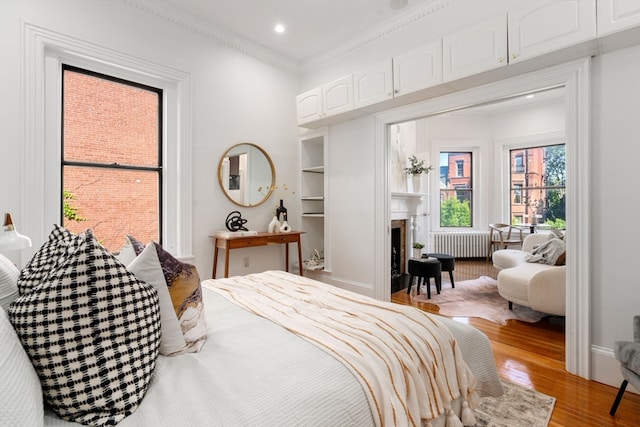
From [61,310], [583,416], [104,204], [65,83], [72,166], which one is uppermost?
[65,83]

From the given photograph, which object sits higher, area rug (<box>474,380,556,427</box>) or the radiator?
the radiator

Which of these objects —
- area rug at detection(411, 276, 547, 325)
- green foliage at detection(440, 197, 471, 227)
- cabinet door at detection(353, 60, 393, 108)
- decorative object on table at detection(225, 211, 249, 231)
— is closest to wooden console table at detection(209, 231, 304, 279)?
decorative object on table at detection(225, 211, 249, 231)

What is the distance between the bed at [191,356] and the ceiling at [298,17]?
2.83m

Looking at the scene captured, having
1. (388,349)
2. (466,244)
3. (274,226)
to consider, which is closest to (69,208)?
(274,226)

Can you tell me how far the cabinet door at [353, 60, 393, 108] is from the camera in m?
2.97

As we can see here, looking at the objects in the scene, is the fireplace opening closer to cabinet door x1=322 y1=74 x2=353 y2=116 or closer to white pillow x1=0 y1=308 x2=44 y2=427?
cabinet door x1=322 y1=74 x2=353 y2=116

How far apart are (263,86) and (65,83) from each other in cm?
199

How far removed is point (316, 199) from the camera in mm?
4258

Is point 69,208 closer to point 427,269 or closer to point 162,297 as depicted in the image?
point 162,297

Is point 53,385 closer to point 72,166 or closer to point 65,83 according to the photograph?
point 72,166

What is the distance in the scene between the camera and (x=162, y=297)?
1.10m

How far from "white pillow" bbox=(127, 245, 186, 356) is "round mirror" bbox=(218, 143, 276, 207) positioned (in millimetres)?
2571

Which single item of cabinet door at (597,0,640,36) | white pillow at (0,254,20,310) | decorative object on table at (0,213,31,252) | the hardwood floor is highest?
cabinet door at (597,0,640,36)

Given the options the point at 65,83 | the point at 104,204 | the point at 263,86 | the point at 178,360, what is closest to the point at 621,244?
the point at 178,360
